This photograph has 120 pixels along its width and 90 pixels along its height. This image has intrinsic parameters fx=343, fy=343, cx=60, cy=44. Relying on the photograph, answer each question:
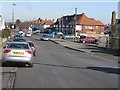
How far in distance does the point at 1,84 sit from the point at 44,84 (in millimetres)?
1562

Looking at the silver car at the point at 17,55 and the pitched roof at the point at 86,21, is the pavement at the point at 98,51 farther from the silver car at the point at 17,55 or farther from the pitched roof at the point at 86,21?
the pitched roof at the point at 86,21

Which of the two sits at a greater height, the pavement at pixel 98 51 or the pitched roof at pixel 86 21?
the pitched roof at pixel 86 21

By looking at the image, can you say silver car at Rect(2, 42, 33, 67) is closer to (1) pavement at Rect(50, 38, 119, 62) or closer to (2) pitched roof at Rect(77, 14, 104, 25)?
(1) pavement at Rect(50, 38, 119, 62)

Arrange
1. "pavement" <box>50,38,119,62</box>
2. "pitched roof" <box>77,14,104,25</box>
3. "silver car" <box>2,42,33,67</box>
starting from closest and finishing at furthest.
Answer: "silver car" <box>2,42,33,67</box>
"pavement" <box>50,38,119,62</box>
"pitched roof" <box>77,14,104,25</box>

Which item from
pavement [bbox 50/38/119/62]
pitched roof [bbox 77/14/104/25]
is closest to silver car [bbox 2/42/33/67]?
pavement [bbox 50/38/119/62]

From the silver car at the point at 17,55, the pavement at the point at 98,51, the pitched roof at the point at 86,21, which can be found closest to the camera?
the silver car at the point at 17,55

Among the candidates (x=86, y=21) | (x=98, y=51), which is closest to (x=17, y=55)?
(x=98, y=51)

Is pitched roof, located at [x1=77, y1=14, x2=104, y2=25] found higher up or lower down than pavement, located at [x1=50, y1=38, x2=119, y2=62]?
higher up

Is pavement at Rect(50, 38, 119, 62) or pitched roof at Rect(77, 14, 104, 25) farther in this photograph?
pitched roof at Rect(77, 14, 104, 25)

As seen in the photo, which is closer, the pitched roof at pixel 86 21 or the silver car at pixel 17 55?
the silver car at pixel 17 55

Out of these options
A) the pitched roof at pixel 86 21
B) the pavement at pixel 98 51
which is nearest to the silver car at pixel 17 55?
the pavement at pixel 98 51

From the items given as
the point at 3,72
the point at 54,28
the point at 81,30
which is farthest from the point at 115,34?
the point at 54,28

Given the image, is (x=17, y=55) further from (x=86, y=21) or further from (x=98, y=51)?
(x=86, y=21)

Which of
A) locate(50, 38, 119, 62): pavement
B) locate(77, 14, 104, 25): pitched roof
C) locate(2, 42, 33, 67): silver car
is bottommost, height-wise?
locate(50, 38, 119, 62): pavement
